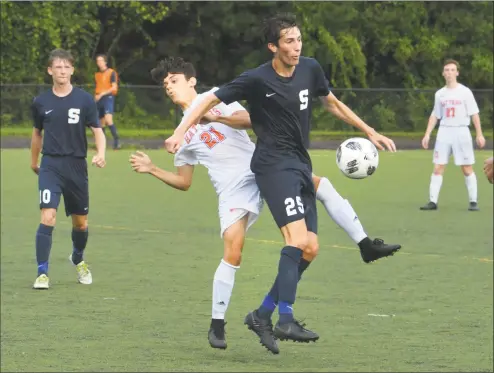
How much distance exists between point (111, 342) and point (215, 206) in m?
11.9

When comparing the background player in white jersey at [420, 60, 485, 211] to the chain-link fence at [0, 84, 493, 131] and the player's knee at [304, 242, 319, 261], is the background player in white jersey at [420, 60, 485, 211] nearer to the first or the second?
the player's knee at [304, 242, 319, 261]

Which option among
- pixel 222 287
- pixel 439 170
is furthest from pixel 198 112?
pixel 439 170

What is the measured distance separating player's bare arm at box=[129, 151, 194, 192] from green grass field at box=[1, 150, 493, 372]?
125cm

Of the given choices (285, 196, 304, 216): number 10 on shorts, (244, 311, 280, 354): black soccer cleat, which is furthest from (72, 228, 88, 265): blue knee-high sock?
(285, 196, 304, 216): number 10 on shorts

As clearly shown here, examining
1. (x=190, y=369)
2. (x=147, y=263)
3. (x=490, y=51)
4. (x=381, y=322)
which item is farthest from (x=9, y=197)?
(x=490, y=51)

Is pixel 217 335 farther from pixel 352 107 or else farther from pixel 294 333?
pixel 352 107

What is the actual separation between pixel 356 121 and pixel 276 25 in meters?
0.81

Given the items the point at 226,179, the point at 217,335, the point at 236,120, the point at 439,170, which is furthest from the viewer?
the point at 439,170

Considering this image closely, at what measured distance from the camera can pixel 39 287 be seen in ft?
41.6

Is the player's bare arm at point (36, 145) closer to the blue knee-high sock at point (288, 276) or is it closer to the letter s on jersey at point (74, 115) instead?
the letter s on jersey at point (74, 115)

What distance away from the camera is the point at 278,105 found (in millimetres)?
8023

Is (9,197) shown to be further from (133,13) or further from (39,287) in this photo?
(133,13)

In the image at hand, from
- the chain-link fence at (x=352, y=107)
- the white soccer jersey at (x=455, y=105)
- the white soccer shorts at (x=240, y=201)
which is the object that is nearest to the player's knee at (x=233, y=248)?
the white soccer shorts at (x=240, y=201)

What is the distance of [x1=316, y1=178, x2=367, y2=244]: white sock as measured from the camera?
29.1 feet
